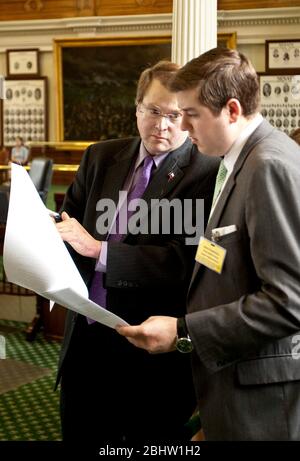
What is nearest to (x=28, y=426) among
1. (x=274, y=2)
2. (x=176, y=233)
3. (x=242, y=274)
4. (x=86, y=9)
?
(x=176, y=233)

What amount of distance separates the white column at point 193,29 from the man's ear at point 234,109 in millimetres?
4039

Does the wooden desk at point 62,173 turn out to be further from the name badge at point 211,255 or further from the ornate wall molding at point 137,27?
the name badge at point 211,255

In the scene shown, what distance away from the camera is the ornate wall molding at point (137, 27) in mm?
11797

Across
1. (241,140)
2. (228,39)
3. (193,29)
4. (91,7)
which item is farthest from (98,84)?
(241,140)

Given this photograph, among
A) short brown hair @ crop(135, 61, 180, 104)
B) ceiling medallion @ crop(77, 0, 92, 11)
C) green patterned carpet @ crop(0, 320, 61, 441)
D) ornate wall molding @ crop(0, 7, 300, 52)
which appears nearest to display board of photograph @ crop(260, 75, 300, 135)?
ornate wall molding @ crop(0, 7, 300, 52)

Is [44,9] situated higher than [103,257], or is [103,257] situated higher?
[44,9]

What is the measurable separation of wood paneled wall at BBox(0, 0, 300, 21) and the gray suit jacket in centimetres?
1095

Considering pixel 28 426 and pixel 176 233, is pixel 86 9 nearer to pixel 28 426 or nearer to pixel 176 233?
pixel 28 426

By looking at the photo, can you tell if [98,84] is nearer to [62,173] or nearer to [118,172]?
[62,173]

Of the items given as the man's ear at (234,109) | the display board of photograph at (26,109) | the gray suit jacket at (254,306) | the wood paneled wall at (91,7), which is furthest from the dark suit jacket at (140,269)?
the display board of photograph at (26,109)

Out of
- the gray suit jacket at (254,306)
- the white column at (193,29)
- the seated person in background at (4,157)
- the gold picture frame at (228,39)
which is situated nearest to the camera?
the gray suit jacket at (254,306)

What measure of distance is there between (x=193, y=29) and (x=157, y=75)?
3.62 meters

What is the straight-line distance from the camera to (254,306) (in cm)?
159

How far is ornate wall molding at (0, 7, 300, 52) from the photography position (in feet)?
38.7
